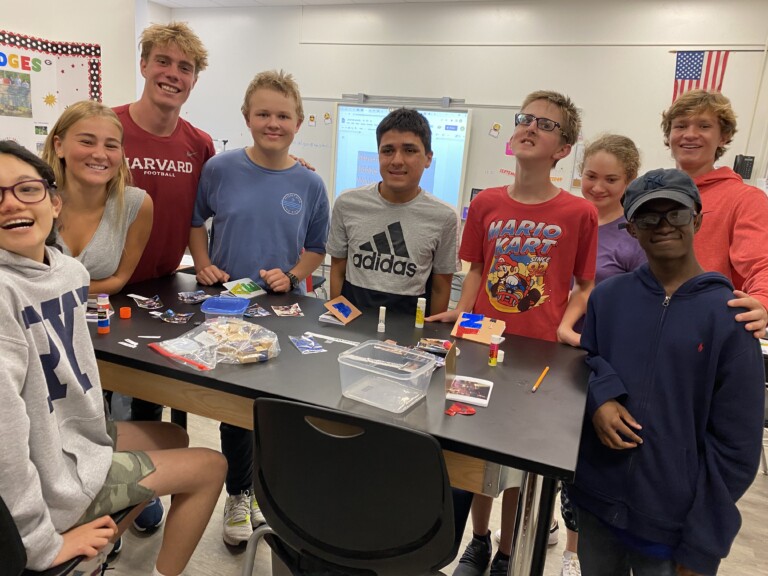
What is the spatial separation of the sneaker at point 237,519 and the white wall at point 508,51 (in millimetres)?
3895

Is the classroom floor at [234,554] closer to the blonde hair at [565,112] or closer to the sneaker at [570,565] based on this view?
the sneaker at [570,565]

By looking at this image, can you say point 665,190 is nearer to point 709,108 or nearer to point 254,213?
point 709,108

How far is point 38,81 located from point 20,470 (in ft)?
7.60

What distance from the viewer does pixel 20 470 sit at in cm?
97

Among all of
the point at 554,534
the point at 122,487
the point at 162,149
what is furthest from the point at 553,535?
the point at 162,149

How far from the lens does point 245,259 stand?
6.73ft

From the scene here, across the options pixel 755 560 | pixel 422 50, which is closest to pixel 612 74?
Answer: pixel 422 50

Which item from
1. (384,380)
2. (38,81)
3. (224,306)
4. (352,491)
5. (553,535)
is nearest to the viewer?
(352,491)

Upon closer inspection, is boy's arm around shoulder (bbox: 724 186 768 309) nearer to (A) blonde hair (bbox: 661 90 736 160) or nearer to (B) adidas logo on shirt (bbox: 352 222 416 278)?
(A) blonde hair (bbox: 661 90 736 160)

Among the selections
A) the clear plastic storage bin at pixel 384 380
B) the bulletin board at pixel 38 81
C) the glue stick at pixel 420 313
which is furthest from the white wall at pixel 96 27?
the clear plastic storage bin at pixel 384 380

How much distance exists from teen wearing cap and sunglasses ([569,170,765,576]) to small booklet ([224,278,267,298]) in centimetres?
116

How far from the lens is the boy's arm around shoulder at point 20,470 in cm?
95

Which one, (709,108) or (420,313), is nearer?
(420,313)

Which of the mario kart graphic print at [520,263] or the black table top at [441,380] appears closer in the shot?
the black table top at [441,380]
